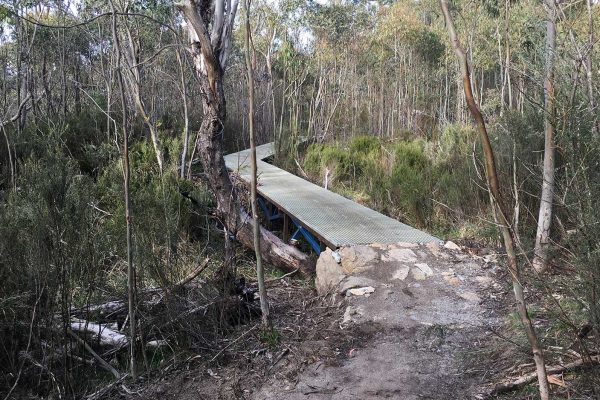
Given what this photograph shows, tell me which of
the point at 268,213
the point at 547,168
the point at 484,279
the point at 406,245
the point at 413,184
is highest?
the point at 547,168

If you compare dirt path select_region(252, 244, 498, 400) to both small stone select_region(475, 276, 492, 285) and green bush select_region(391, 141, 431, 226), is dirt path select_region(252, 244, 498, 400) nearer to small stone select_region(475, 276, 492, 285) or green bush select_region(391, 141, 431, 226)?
small stone select_region(475, 276, 492, 285)

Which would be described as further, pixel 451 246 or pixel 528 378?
pixel 451 246

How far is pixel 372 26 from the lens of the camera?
634 inches

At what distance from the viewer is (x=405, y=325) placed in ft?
11.1

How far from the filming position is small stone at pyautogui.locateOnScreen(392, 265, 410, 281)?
4.05 m

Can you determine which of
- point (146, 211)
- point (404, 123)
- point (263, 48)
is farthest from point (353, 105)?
point (146, 211)

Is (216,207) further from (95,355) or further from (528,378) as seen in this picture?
(528,378)

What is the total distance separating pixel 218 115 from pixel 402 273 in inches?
82.0

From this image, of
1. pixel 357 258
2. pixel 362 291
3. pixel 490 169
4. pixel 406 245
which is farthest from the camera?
pixel 406 245

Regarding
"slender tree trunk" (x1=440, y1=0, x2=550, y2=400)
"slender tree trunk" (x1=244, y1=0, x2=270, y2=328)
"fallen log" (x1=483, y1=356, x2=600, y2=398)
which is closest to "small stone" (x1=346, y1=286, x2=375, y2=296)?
"slender tree trunk" (x1=244, y1=0, x2=270, y2=328)

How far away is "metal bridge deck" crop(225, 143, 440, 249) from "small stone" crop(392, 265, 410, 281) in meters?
0.46

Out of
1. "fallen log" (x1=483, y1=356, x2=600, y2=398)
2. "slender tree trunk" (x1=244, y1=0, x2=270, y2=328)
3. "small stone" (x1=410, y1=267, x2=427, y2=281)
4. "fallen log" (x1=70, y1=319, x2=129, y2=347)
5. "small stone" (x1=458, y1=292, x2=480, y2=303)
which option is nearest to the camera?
"fallen log" (x1=483, y1=356, x2=600, y2=398)

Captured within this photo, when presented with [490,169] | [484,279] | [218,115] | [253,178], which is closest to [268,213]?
[218,115]

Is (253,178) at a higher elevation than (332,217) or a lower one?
higher
